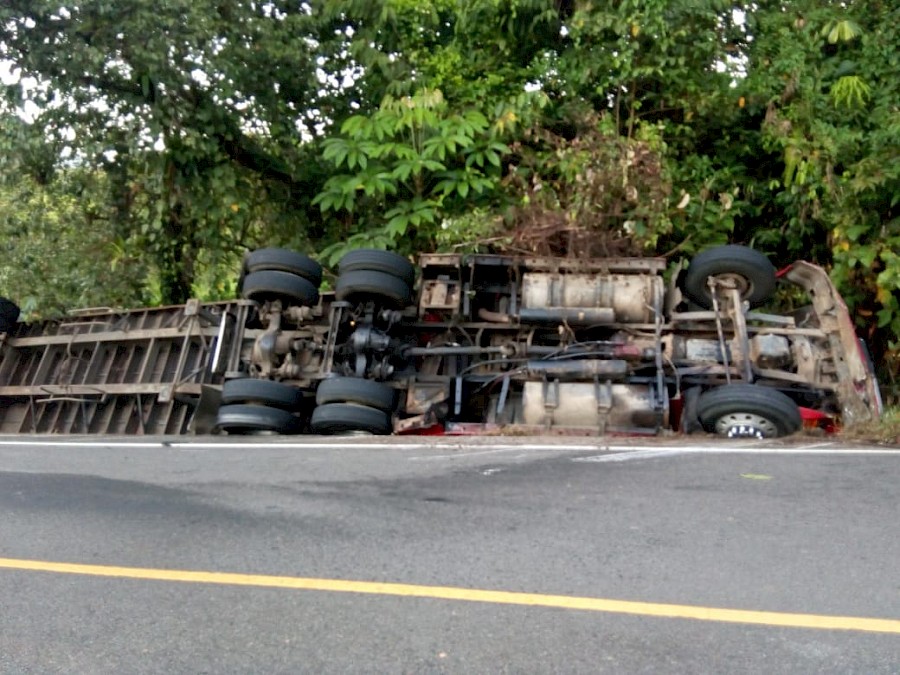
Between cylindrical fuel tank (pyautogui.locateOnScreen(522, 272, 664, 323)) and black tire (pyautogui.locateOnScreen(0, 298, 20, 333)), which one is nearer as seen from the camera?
cylindrical fuel tank (pyautogui.locateOnScreen(522, 272, 664, 323))

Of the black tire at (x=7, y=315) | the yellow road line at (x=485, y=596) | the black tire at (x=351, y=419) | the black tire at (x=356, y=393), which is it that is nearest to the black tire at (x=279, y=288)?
the black tire at (x=356, y=393)

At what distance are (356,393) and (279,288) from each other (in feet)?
5.54

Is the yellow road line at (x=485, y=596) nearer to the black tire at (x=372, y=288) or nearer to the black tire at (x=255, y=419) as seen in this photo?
the black tire at (x=255, y=419)

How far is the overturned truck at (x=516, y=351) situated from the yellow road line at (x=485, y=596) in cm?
471

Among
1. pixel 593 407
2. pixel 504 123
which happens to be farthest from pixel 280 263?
pixel 593 407

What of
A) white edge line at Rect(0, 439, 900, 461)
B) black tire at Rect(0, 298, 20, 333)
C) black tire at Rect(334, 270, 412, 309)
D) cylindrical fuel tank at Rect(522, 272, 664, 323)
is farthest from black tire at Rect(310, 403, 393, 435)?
black tire at Rect(0, 298, 20, 333)

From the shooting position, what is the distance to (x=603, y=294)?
10.4 m

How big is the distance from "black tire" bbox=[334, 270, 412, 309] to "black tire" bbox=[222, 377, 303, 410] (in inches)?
47.5

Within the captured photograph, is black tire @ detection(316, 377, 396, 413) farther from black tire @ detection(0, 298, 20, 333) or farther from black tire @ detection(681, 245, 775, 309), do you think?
black tire @ detection(0, 298, 20, 333)

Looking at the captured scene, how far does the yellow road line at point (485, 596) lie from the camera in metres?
4.11

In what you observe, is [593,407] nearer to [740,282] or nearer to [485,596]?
[740,282]

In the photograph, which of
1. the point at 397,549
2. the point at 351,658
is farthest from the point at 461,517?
the point at 351,658

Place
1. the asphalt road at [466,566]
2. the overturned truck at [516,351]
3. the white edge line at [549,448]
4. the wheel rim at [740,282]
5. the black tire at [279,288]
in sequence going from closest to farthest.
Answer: the asphalt road at [466,566], the white edge line at [549,448], the overturned truck at [516,351], the wheel rim at [740,282], the black tire at [279,288]

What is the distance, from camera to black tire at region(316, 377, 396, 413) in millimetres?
9930
